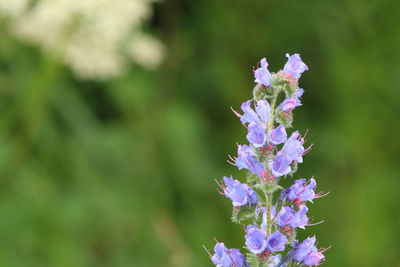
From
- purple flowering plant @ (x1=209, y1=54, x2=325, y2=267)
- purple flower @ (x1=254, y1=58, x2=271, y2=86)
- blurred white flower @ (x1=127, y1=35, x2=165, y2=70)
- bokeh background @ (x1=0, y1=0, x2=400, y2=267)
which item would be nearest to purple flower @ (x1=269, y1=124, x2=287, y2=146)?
purple flowering plant @ (x1=209, y1=54, x2=325, y2=267)

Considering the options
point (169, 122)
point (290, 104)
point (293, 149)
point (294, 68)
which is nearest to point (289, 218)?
point (293, 149)

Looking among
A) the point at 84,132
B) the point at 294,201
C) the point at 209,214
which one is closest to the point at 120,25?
the point at 84,132

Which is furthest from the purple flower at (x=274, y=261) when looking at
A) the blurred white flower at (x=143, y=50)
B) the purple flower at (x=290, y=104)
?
the blurred white flower at (x=143, y=50)

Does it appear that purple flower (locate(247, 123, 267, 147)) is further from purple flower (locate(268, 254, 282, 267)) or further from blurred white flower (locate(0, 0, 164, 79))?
blurred white flower (locate(0, 0, 164, 79))

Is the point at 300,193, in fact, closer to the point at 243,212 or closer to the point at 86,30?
the point at 243,212

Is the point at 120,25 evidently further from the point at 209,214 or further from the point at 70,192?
the point at 209,214

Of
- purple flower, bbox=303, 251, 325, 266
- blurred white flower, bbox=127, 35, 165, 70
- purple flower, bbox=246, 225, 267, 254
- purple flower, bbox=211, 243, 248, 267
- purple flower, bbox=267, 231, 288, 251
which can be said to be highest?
blurred white flower, bbox=127, 35, 165, 70
